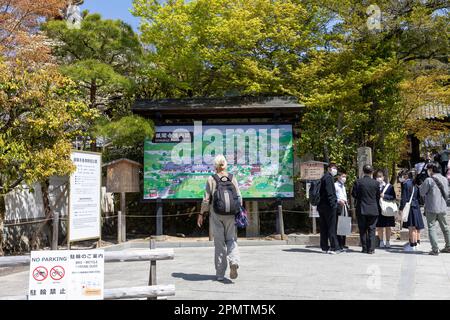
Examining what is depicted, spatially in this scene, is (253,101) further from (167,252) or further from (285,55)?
(167,252)

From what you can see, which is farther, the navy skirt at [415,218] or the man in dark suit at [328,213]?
the navy skirt at [415,218]

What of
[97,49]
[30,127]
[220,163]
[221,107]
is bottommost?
[220,163]

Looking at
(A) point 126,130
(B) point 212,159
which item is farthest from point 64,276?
(B) point 212,159

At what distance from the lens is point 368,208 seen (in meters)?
9.50

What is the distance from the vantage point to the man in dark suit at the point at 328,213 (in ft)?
31.2

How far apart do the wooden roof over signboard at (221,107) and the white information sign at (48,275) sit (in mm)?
8796

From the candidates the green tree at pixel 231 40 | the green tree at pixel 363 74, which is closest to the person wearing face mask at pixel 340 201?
the green tree at pixel 363 74

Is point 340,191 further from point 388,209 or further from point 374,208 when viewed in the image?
point 388,209

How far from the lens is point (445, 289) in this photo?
20.5 feet

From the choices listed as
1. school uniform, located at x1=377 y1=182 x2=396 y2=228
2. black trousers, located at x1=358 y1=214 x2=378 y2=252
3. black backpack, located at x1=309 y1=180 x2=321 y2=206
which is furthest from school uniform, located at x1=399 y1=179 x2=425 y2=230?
black backpack, located at x1=309 y1=180 x2=321 y2=206

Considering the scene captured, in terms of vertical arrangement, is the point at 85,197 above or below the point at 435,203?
above

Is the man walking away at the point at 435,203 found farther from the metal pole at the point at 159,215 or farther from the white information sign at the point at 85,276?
the metal pole at the point at 159,215

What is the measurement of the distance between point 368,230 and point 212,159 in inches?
211

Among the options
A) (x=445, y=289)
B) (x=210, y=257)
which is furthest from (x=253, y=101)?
(x=445, y=289)
